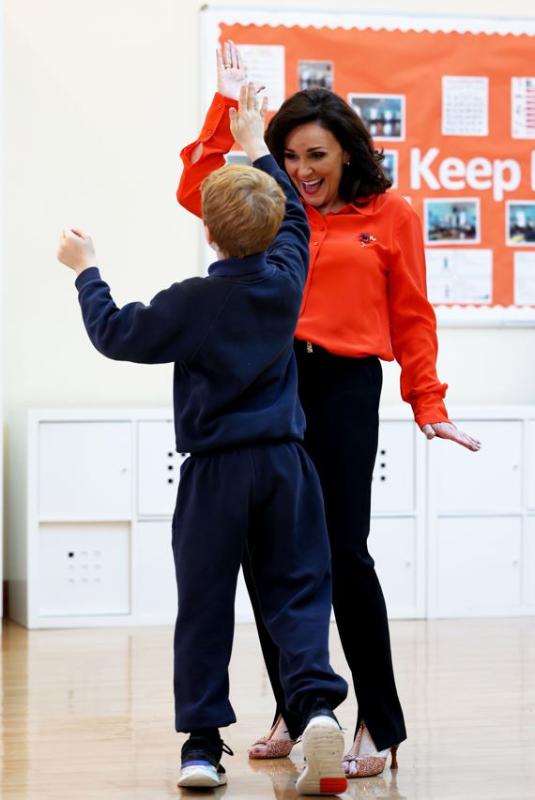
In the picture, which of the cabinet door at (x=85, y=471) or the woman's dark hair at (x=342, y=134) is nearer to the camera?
the woman's dark hair at (x=342, y=134)

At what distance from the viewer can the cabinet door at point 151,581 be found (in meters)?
4.09

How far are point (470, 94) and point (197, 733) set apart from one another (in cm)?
301

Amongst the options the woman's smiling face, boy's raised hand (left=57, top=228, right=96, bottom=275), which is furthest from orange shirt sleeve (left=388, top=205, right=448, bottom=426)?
boy's raised hand (left=57, top=228, right=96, bottom=275)

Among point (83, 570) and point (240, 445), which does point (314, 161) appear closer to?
point (240, 445)

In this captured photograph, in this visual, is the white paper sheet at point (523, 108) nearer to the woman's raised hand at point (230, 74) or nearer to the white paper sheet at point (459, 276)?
the white paper sheet at point (459, 276)

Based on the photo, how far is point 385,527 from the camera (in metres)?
4.20

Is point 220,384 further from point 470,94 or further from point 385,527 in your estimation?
point 470,94

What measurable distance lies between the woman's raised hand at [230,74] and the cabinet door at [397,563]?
7.04 ft

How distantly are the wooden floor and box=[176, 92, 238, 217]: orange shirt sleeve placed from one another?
97cm

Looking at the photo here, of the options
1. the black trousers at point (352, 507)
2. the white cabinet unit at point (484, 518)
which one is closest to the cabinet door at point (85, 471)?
the white cabinet unit at point (484, 518)

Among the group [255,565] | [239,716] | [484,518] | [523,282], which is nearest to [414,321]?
[255,565]

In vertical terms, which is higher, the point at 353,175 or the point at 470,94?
the point at 470,94

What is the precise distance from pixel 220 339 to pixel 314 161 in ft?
1.43

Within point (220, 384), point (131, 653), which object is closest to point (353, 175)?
point (220, 384)
